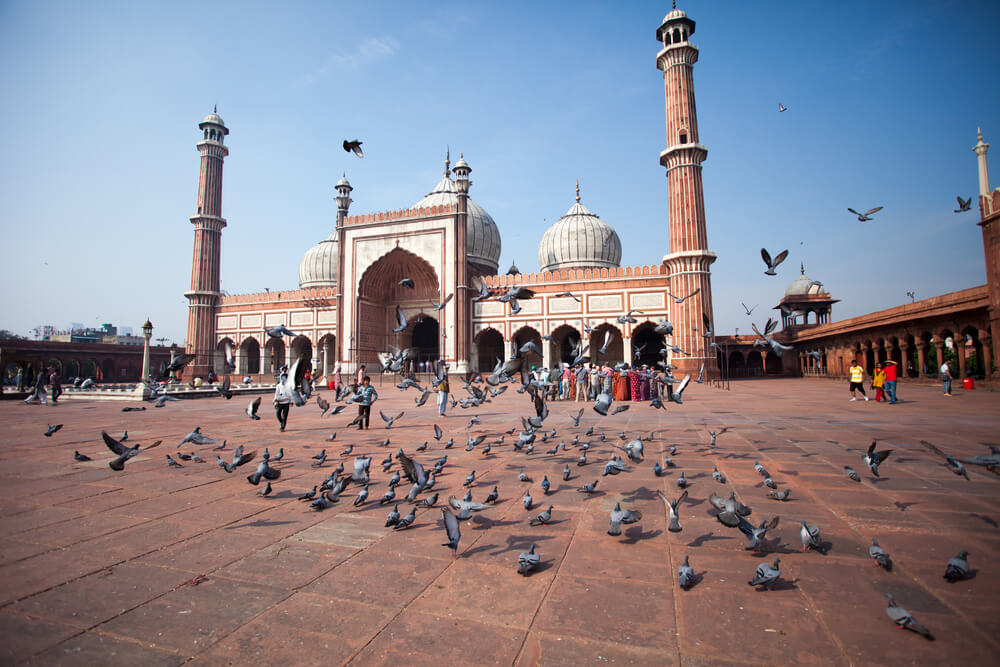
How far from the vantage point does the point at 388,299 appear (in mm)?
31594

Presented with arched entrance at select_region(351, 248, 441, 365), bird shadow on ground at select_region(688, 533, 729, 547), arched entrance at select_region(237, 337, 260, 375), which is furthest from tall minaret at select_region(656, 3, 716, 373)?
arched entrance at select_region(237, 337, 260, 375)

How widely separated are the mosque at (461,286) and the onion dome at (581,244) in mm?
78

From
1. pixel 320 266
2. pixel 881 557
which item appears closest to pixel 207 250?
pixel 320 266

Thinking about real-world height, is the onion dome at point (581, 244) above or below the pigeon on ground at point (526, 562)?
above

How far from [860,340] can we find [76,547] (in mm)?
27083

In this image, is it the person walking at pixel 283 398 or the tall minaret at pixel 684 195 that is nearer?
the person walking at pixel 283 398

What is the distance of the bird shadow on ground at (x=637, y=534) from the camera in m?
2.77

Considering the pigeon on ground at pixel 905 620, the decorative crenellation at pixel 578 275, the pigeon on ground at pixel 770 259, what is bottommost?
the pigeon on ground at pixel 905 620

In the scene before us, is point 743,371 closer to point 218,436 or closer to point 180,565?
point 218,436

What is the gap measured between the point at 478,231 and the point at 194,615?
104ft

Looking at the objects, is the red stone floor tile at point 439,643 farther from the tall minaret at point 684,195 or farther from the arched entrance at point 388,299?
the arched entrance at point 388,299

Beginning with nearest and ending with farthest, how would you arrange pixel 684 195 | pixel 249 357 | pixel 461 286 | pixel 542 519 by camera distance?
pixel 542 519
pixel 684 195
pixel 461 286
pixel 249 357

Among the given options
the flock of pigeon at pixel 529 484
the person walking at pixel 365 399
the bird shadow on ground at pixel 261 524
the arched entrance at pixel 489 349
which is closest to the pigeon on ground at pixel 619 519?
the flock of pigeon at pixel 529 484

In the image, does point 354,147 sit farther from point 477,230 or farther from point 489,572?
point 477,230
